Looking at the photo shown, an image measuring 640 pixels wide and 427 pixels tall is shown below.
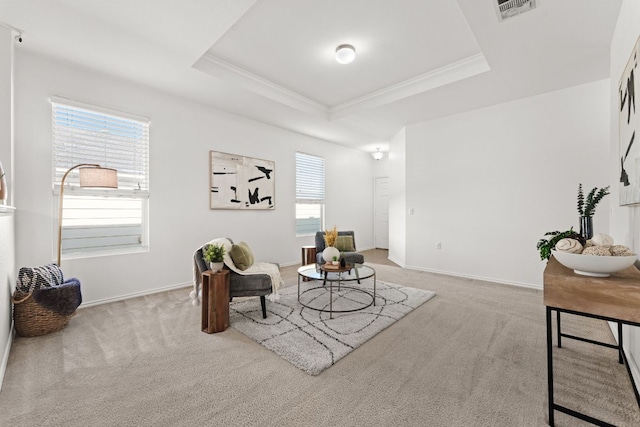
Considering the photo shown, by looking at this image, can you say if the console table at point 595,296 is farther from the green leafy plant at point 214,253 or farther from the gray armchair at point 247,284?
the green leafy plant at point 214,253

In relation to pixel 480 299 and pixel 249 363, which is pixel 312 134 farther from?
pixel 249 363

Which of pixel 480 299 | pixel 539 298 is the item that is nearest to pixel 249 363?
pixel 480 299

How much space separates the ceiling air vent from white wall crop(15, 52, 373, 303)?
146 inches

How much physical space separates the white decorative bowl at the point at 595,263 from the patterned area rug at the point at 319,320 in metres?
1.54

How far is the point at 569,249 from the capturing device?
1.43 meters

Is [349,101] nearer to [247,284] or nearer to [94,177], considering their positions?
[247,284]

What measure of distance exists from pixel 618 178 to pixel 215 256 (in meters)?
3.44

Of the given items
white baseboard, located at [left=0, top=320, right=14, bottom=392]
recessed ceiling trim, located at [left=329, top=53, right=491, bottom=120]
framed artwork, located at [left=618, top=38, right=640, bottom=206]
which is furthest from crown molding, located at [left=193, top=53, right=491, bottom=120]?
white baseboard, located at [left=0, top=320, right=14, bottom=392]

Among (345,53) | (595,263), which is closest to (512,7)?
(345,53)

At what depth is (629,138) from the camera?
1764mm

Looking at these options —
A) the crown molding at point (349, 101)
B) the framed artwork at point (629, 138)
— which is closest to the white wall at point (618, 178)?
the framed artwork at point (629, 138)

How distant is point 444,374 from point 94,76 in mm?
4605

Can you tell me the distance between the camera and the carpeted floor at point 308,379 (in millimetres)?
1538

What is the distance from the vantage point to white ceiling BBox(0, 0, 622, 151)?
233 cm
